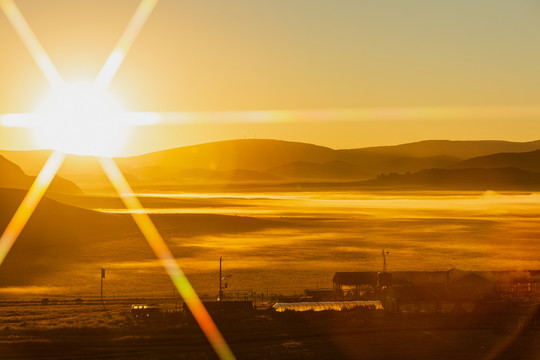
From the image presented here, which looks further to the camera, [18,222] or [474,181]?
[474,181]

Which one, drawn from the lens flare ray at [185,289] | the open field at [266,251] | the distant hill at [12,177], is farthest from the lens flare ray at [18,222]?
the distant hill at [12,177]

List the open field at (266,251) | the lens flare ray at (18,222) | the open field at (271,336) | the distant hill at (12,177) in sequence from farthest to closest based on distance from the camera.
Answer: the distant hill at (12,177)
the lens flare ray at (18,222)
the open field at (266,251)
the open field at (271,336)

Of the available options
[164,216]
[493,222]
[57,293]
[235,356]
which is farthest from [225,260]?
[493,222]

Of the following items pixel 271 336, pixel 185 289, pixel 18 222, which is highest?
pixel 18 222

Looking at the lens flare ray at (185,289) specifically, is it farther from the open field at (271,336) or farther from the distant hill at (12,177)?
the distant hill at (12,177)

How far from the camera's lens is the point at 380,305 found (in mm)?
29688

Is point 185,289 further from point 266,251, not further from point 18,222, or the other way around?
point 18,222

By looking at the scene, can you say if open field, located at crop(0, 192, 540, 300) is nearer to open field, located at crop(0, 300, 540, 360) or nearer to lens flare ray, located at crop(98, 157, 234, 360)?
lens flare ray, located at crop(98, 157, 234, 360)

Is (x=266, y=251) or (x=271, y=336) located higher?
(x=266, y=251)

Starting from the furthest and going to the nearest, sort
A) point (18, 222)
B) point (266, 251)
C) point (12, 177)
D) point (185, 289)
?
point (12, 177)
point (18, 222)
point (266, 251)
point (185, 289)

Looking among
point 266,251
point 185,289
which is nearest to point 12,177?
point 266,251

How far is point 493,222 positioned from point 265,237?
977 inches

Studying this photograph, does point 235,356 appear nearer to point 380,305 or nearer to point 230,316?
point 230,316

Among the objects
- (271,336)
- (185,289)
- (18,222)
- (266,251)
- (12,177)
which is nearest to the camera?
(271,336)
